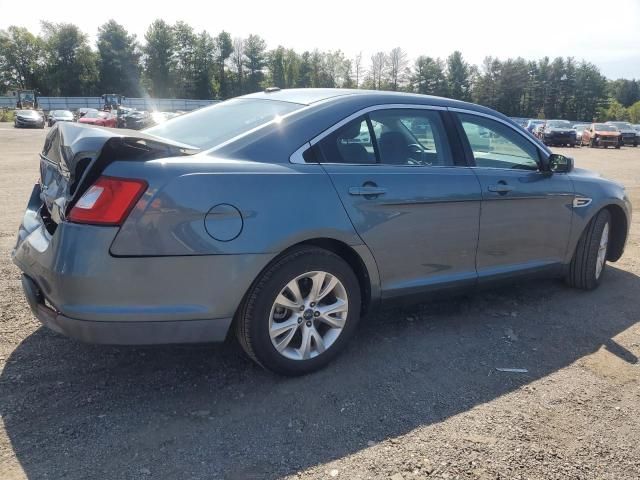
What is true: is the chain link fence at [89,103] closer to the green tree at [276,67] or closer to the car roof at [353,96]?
the green tree at [276,67]

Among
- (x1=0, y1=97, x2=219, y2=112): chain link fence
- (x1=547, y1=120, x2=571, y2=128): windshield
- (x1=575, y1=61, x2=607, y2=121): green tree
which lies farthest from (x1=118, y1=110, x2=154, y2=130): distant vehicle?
(x1=575, y1=61, x2=607, y2=121): green tree

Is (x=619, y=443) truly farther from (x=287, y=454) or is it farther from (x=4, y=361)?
(x=4, y=361)

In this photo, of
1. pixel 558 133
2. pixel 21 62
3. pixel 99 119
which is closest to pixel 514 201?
pixel 558 133

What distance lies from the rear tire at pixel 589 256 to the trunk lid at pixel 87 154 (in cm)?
345

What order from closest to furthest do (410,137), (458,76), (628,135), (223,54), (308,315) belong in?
(308,315) → (410,137) → (628,135) → (458,76) → (223,54)

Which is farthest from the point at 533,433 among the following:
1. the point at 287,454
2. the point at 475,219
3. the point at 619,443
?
the point at 475,219

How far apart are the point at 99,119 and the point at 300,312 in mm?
34666

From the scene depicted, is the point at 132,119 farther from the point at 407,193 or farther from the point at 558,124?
the point at 407,193

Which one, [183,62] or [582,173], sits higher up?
[183,62]

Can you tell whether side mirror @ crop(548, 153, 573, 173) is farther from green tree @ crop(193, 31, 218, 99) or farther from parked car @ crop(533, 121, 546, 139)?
green tree @ crop(193, 31, 218, 99)

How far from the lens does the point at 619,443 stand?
Result: 2.65 metres

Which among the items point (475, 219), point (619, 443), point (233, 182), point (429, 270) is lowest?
point (619, 443)

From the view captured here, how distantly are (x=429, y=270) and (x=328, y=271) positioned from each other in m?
0.88

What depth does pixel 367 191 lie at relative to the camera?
3207mm
